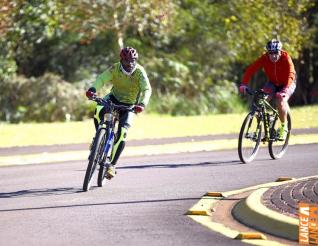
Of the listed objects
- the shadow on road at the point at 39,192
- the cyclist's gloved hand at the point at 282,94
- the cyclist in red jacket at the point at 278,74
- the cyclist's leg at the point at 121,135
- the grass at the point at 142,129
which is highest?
the cyclist in red jacket at the point at 278,74

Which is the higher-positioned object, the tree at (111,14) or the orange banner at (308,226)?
the tree at (111,14)

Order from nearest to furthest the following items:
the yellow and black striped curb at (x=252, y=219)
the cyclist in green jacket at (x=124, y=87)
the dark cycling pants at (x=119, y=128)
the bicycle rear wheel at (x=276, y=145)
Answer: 1. the yellow and black striped curb at (x=252, y=219)
2. the cyclist in green jacket at (x=124, y=87)
3. the dark cycling pants at (x=119, y=128)
4. the bicycle rear wheel at (x=276, y=145)

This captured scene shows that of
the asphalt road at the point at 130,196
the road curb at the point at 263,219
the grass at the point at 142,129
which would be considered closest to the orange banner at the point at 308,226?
the road curb at the point at 263,219

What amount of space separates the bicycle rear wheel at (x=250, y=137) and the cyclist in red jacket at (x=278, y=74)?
45cm

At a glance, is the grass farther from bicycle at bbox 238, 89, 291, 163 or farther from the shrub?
bicycle at bbox 238, 89, 291, 163

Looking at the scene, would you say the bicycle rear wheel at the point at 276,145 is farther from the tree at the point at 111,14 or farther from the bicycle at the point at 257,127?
the tree at the point at 111,14

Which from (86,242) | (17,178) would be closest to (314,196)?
(86,242)

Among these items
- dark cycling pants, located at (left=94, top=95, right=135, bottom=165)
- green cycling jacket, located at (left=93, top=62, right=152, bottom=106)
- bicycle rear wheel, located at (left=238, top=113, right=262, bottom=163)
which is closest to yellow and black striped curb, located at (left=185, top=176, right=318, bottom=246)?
dark cycling pants, located at (left=94, top=95, right=135, bottom=165)

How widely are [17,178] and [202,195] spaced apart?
3.82m

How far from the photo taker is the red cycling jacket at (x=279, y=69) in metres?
14.3

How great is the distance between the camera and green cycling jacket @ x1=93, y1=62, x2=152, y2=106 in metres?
11.8

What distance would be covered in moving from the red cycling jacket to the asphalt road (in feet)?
4.35

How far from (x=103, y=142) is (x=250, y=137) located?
365 centimetres

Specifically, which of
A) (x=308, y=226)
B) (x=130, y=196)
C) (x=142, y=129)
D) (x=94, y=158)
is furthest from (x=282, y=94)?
(x=142, y=129)
